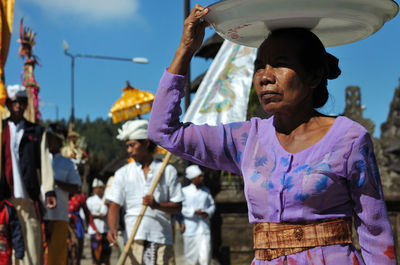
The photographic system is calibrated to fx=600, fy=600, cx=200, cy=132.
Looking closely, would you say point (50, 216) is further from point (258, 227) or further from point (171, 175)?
point (258, 227)

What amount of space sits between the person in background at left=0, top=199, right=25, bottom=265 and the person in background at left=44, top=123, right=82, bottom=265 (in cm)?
85

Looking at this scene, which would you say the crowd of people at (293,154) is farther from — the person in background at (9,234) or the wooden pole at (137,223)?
the person in background at (9,234)

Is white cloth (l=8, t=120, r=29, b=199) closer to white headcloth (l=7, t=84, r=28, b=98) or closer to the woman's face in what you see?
white headcloth (l=7, t=84, r=28, b=98)

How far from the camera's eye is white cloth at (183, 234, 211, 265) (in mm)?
11320

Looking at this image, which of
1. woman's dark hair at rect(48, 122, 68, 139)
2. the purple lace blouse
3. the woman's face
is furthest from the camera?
woman's dark hair at rect(48, 122, 68, 139)

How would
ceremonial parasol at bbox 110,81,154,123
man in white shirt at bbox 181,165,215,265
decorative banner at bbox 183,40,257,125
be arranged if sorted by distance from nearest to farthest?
decorative banner at bbox 183,40,257,125, ceremonial parasol at bbox 110,81,154,123, man in white shirt at bbox 181,165,215,265

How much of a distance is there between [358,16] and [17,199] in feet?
15.6

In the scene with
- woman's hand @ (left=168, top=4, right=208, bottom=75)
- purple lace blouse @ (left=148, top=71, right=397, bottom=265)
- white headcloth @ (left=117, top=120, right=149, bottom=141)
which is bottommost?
purple lace blouse @ (left=148, top=71, right=397, bottom=265)

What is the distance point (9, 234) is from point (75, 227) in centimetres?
571

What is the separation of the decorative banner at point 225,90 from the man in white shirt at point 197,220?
378 centimetres

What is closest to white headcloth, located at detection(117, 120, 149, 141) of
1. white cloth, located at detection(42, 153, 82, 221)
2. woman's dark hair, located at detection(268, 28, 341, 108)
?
white cloth, located at detection(42, 153, 82, 221)

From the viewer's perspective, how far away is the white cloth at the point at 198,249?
1132 cm

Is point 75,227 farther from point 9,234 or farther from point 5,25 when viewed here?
point 5,25

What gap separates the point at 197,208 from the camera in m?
11.4
